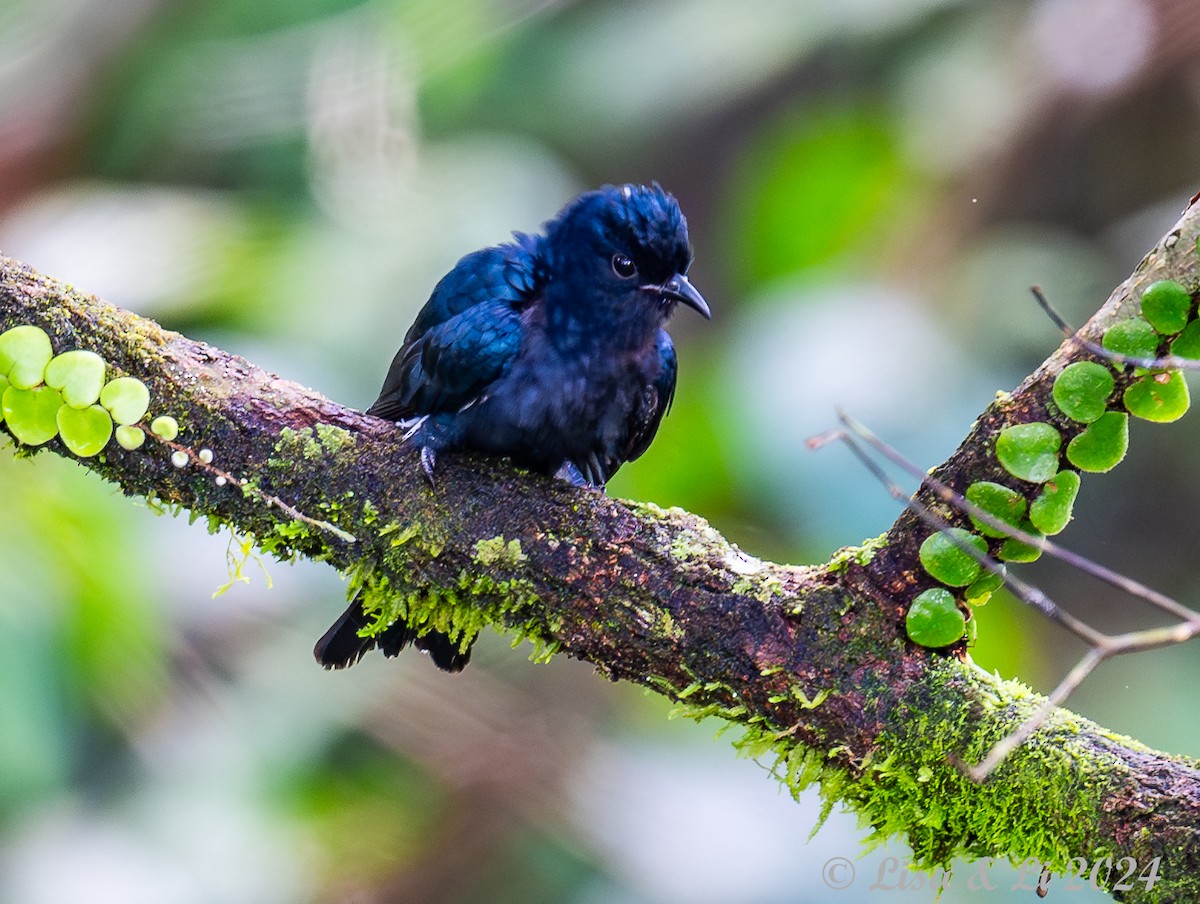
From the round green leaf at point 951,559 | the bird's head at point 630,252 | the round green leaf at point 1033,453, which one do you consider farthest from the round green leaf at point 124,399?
the round green leaf at point 1033,453

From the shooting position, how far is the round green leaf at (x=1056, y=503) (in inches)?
83.2

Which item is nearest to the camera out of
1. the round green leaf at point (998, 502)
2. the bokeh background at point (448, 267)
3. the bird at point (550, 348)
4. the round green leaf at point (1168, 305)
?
the round green leaf at point (1168, 305)

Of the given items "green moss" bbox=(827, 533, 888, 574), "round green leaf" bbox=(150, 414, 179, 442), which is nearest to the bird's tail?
"round green leaf" bbox=(150, 414, 179, 442)

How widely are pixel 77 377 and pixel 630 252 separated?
4.12ft

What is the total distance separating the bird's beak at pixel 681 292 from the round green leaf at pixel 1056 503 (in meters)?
1.01

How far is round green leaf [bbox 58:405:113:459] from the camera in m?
2.30

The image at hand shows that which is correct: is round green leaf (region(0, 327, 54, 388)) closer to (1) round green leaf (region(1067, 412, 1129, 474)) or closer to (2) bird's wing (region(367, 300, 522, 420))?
(2) bird's wing (region(367, 300, 522, 420))

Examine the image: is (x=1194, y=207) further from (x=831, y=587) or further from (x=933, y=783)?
(x=933, y=783)

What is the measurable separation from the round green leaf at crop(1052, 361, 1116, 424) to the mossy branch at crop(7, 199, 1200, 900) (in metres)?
0.04

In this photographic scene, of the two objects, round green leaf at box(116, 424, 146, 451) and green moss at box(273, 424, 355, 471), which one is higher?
green moss at box(273, 424, 355, 471)

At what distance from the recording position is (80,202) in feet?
17.6

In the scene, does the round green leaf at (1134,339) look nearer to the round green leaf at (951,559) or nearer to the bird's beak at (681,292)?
the round green leaf at (951,559)

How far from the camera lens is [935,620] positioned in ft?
7.14

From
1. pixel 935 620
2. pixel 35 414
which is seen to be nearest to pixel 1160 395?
pixel 935 620
